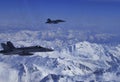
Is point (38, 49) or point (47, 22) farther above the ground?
point (47, 22)

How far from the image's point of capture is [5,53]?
79.9 m

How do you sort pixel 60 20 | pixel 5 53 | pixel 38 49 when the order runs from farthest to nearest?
pixel 60 20
pixel 38 49
pixel 5 53

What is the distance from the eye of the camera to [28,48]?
8200 cm

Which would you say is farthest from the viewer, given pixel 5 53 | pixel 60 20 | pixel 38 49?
pixel 60 20

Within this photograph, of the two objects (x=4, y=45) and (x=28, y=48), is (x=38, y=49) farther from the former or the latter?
(x=4, y=45)

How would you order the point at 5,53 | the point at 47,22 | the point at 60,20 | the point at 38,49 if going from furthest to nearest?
the point at 60,20, the point at 47,22, the point at 38,49, the point at 5,53

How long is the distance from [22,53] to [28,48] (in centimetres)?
198

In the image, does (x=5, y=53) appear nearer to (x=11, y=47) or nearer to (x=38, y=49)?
(x=11, y=47)

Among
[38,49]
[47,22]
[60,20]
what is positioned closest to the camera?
[38,49]

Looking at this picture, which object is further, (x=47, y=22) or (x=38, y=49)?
(x=47, y=22)

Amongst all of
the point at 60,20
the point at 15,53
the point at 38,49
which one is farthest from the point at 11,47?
the point at 60,20

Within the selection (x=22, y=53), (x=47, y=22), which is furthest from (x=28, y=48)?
(x=47, y=22)

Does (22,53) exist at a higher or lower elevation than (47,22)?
lower

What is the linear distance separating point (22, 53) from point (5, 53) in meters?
4.52
